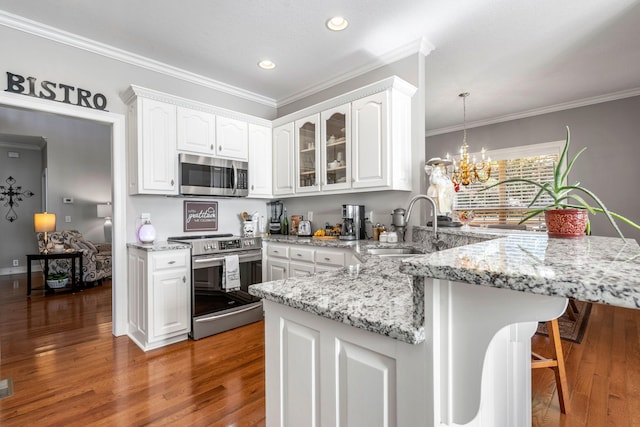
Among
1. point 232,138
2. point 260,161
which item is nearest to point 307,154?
point 260,161

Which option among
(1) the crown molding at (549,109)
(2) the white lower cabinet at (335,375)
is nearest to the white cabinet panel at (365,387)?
(2) the white lower cabinet at (335,375)

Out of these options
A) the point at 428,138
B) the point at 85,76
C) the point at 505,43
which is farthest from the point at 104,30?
the point at 428,138

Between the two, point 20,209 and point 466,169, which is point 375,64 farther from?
point 20,209

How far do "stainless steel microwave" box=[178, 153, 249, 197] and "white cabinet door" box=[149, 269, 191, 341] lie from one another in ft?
2.80

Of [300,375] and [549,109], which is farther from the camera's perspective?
[549,109]

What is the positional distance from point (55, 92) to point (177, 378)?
261 centimetres

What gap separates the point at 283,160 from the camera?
377cm

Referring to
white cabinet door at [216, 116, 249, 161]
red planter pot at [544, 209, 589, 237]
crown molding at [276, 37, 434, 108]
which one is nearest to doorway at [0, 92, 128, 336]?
white cabinet door at [216, 116, 249, 161]

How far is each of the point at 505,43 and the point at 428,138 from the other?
3217mm

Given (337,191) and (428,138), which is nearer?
(337,191)

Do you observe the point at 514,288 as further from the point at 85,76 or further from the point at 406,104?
the point at 85,76

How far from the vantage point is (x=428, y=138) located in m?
6.05

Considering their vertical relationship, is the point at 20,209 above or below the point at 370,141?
below

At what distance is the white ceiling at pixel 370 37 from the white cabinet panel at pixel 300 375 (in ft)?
7.69
